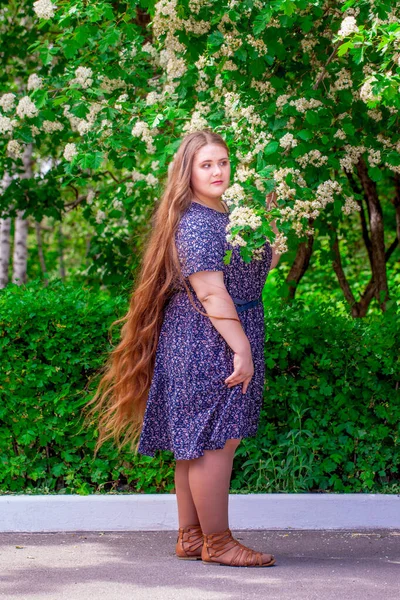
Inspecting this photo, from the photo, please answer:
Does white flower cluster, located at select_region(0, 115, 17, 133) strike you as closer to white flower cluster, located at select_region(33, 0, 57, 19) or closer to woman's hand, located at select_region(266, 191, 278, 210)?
white flower cluster, located at select_region(33, 0, 57, 19)

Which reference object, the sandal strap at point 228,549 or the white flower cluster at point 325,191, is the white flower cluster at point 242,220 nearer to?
the white flower cluster at point 325,191

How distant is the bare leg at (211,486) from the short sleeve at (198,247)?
79cm

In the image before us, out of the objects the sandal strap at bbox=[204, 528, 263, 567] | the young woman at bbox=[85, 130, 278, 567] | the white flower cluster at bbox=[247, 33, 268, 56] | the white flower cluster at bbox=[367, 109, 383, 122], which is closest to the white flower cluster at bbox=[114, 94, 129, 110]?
the white flower cluster at bbox=[247, 33, 268, 56]

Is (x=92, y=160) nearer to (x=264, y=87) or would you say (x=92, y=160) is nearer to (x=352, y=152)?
(x=264, y=87)

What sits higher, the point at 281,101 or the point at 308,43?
the point at 308,43

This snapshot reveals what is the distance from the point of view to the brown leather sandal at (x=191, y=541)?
423 cm

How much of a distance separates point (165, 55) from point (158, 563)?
308cm

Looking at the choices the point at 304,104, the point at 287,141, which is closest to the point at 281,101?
the point at 304,104

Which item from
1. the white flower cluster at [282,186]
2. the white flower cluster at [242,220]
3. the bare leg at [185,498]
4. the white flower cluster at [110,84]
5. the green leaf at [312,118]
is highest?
the white flower cluster at [110,84]

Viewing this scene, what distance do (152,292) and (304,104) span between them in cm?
126

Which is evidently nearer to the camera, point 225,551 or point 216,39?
point 225,551

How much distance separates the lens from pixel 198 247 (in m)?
3.97

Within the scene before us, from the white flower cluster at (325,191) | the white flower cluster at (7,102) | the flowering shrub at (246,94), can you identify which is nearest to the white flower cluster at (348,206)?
the flowering shrub at (246,94)

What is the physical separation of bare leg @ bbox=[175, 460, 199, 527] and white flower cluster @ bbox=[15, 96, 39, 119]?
2.41 metres
